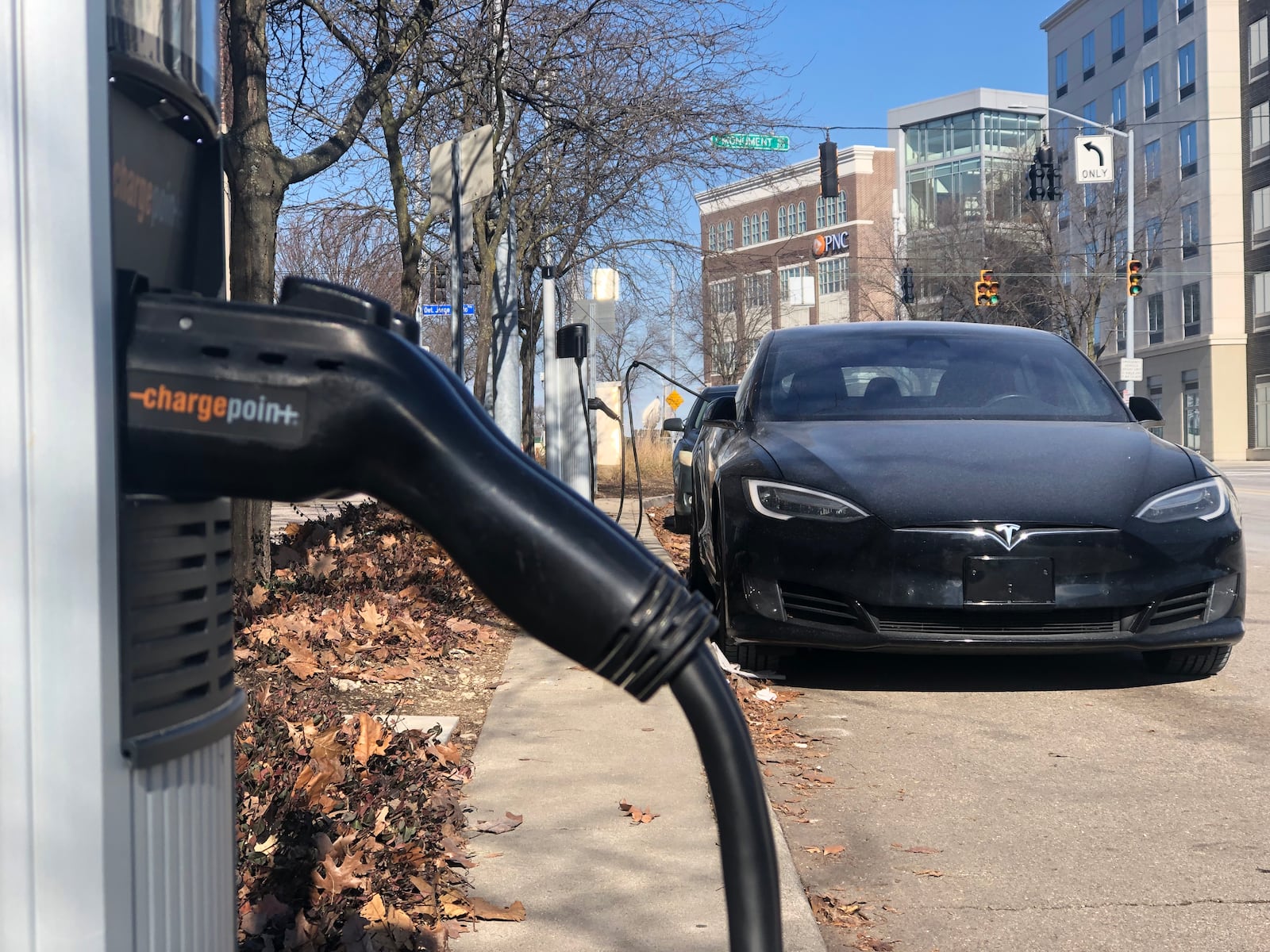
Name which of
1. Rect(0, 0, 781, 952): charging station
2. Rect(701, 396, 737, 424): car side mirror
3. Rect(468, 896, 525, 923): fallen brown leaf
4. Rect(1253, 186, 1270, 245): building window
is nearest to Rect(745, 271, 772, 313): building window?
Rect(1253, 186, 1270, 245): building window

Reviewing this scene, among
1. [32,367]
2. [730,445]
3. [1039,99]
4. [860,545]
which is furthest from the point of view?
[1039,99]

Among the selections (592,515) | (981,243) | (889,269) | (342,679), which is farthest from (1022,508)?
(889,269)

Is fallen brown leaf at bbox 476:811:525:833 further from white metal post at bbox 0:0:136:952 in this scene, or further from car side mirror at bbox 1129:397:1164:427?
car side mirror at bbox 1129:397:1164:427

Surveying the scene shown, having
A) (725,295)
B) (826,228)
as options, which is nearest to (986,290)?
(725,295)

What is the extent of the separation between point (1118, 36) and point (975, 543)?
191 feet

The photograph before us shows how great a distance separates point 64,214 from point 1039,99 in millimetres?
95432

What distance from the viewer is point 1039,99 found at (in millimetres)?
88938

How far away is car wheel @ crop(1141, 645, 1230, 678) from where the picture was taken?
19.1 ft

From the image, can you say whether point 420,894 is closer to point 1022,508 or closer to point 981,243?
point 1022,508

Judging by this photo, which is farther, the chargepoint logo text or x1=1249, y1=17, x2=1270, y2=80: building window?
x1=1249, y1=17, x2=1270, y2=80: building window

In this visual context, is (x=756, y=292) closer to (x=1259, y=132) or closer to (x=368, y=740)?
(x=1259, y=132)

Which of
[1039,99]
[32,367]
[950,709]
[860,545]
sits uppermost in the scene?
[1039,99]

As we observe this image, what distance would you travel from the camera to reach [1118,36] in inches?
2242

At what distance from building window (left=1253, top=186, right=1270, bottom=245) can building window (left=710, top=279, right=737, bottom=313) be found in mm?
18562
